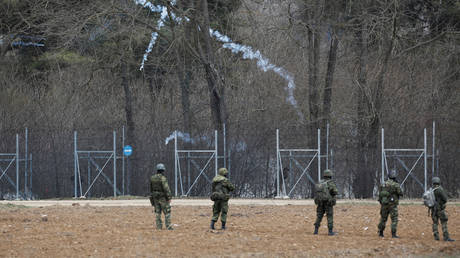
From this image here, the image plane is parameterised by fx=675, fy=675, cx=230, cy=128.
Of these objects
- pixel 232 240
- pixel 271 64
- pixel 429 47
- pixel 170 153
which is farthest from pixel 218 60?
pixel 232 240

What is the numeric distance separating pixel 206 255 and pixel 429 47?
813 inches

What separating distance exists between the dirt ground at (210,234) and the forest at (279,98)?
563 cm

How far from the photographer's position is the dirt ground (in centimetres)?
1254

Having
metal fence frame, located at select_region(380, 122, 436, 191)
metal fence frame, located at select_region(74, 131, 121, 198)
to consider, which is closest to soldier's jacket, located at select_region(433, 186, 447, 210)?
metal fence frame, located at select_region(380, 122, 436, 191)

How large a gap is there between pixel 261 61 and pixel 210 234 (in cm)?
1858

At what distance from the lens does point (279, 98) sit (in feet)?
103

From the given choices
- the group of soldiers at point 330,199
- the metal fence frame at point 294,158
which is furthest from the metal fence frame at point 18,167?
the group of soldiers at point 330,199

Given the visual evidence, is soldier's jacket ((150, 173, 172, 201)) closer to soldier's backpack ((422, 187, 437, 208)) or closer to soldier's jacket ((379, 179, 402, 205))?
soldier's jacket ((379, 179, 402, 205))

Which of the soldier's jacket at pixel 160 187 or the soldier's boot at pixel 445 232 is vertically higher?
the soldier's jacket at pixel 160 187

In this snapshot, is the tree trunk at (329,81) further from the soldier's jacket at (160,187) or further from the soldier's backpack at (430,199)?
the soldier's backpack at (430,199)

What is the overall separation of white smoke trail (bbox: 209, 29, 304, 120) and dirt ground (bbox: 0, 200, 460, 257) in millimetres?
10608

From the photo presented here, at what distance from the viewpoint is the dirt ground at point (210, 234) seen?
12.5 metres

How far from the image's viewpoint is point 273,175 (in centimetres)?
2803

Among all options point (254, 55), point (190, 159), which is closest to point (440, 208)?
point (190, 159)
